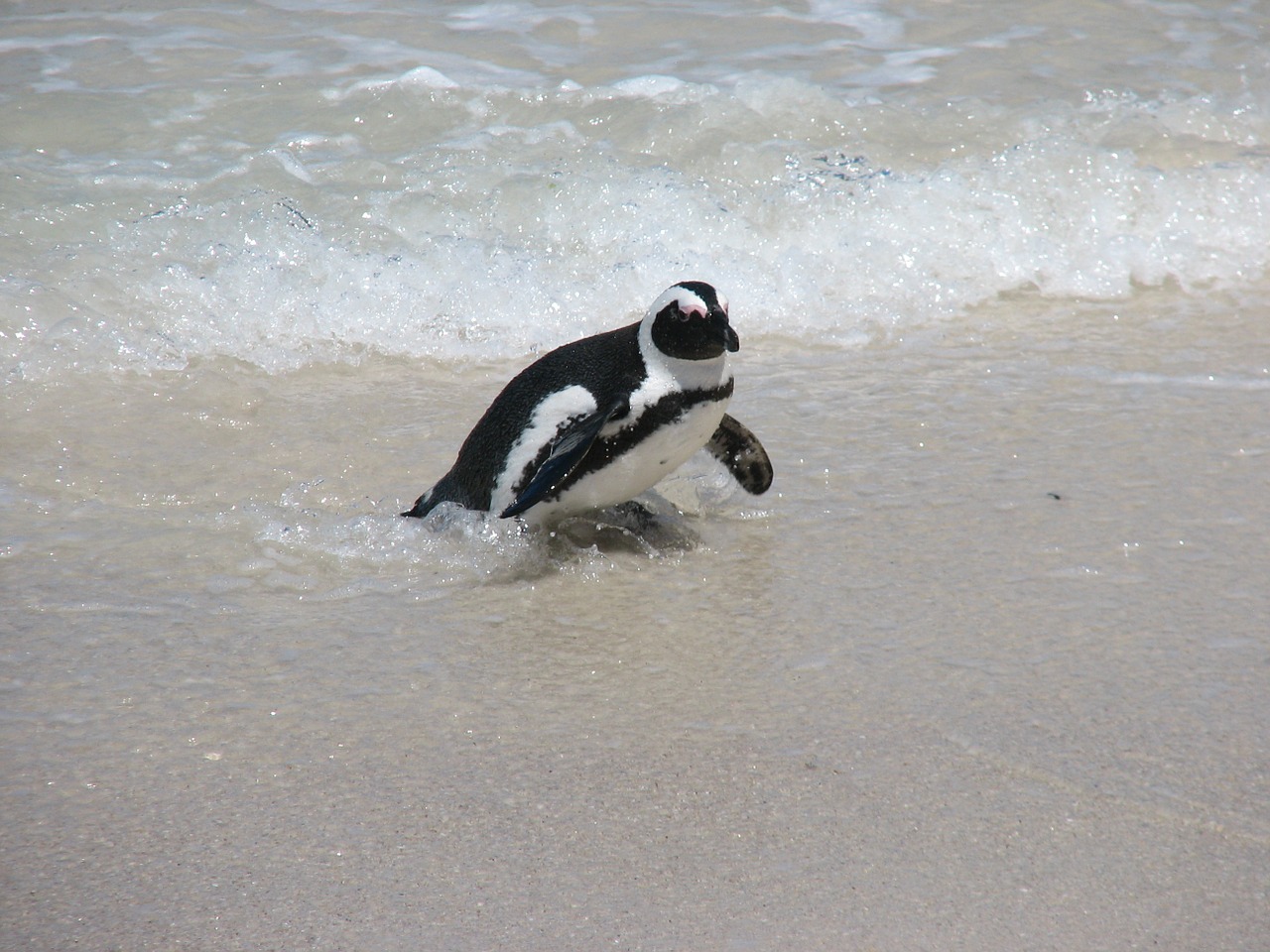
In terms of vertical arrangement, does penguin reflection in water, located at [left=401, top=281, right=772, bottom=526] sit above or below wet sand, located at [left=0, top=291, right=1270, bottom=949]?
above

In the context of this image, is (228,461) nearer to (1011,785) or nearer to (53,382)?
(53,382)

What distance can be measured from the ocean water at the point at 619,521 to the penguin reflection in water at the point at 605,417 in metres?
0.14

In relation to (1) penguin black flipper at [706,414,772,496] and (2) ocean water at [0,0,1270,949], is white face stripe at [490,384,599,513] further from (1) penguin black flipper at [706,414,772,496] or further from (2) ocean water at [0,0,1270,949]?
(1) penguin black flipper at [706,414,772,496]

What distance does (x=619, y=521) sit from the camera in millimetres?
2996

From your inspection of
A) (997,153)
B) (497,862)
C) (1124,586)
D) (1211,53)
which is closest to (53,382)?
(497,862)

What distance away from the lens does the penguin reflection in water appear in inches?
106

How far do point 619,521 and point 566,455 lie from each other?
1.25ft

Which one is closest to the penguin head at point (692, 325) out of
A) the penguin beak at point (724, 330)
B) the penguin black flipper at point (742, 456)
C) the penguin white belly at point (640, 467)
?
the penguin beak at point (724, 330)

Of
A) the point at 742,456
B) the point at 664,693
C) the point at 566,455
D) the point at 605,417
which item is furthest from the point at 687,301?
the point at 664,693

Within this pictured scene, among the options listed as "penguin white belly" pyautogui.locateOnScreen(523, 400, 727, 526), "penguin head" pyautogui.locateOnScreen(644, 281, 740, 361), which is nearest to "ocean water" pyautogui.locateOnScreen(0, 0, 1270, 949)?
"penguin white belly" pyautogui.locateOnScreen(523, 400, 727, 526)

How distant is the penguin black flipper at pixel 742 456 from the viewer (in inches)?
120

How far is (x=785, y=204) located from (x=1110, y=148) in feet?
5.42

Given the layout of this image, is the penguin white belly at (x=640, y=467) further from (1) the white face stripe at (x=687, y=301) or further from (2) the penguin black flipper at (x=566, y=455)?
(1) the white face stripe at (x=687, y=301)

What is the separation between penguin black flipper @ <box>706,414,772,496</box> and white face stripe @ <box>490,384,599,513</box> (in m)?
0.42
